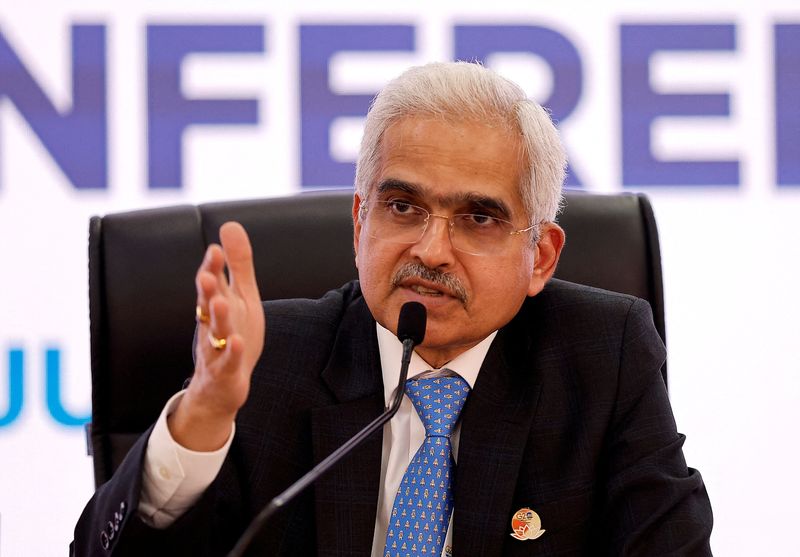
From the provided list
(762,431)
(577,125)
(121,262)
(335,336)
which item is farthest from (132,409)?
(762,431)

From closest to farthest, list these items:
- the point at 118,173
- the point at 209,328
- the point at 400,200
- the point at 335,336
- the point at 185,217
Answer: the point at 209,328 → the point at 400,200 → the point at 335,336 → the point at 185,217 → the point at 118,173

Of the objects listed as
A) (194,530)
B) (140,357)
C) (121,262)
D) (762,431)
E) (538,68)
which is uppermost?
(538,68)

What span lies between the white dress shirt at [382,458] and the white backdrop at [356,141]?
1.64 m

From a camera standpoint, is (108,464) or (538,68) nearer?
(108,464)

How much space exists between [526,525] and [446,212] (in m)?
0.53

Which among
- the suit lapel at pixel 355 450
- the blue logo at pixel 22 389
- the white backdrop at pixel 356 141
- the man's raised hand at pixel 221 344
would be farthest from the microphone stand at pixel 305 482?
the blue logo at pixel 22 389

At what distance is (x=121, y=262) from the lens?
6.40 feet

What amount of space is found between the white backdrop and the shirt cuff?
199 centimetres

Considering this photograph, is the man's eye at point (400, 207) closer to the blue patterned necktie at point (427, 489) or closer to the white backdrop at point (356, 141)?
the blue patterned necktie at point (427, 489)

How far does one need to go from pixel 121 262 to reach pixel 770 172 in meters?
2.33

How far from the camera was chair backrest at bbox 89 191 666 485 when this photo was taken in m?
1.93

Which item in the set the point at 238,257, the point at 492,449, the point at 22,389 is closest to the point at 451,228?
the point at 492,449

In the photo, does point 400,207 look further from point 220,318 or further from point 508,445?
point 220,318

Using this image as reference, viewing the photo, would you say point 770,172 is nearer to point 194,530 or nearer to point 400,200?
point 400,200
